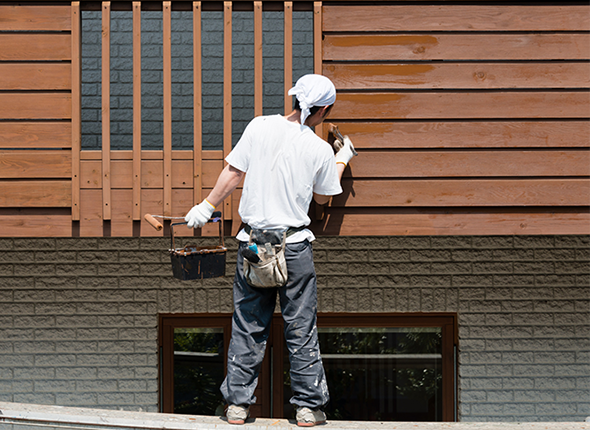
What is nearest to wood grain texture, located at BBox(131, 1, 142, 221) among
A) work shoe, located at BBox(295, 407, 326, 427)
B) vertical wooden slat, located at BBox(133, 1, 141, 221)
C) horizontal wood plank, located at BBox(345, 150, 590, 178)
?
vertical wooden slat, located at BBox(133, 1, 141, 221)

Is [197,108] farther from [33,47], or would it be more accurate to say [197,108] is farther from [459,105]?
[459,105]

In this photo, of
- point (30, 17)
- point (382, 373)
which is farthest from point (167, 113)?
point (382, 373)

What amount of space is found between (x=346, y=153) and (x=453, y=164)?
0.84 meters

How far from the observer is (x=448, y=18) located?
12.6 feet

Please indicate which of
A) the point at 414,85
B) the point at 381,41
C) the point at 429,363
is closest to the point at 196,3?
the point at 381,41

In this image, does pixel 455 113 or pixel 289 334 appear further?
pixel 455 113

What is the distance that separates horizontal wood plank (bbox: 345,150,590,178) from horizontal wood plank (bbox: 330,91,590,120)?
286 millimetres

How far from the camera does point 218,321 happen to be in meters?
4.20

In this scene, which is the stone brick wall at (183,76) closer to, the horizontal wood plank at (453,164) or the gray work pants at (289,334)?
the horizontal wood plank at (453,164)

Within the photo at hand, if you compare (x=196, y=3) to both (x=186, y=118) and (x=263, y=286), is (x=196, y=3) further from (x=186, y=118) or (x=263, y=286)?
(x=263, y=286)

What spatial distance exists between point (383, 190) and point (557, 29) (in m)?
1.80

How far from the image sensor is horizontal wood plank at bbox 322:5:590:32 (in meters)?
3.82

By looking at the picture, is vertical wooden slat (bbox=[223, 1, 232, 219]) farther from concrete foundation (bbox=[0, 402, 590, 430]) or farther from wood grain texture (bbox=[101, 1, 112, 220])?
concrete foundation (bbox=[0, 402, 590, 430])

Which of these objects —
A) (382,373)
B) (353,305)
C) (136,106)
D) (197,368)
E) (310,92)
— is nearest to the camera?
(310,92)
